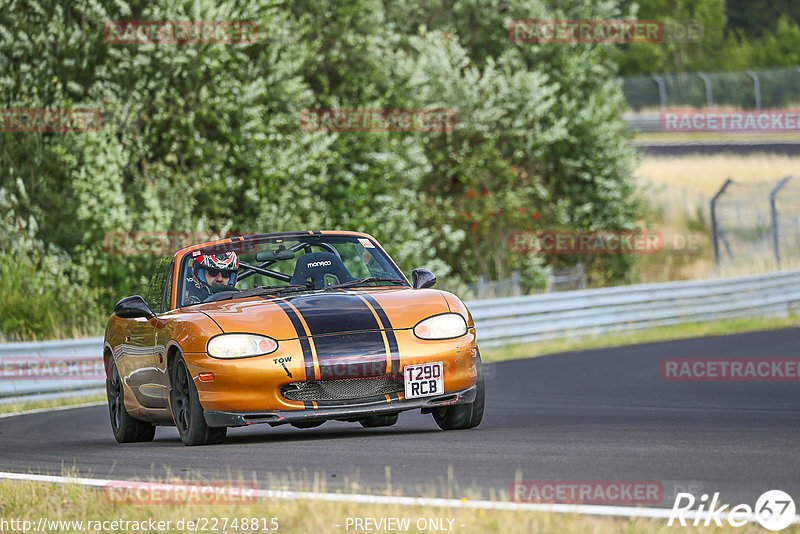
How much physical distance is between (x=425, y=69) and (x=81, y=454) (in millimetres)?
23832

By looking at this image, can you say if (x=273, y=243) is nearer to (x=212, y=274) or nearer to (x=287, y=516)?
(x=212, y=274)

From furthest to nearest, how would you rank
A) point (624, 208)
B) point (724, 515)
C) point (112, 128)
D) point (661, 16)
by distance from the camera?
point (661, 16) < point (624, 208) < point (112, 128) < point (724, 515)

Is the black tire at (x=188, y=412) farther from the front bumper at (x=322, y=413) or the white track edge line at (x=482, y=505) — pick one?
the white track edge line at (x=482, y=505)

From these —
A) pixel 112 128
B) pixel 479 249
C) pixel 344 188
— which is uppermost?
pixel 112 128

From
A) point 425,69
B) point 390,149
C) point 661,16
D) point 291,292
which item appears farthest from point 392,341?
point 661,16

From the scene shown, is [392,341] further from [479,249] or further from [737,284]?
[479,249]

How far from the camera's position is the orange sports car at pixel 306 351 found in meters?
8.08

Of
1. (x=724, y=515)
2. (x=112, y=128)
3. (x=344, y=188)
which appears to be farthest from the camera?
(x=344, y=188)

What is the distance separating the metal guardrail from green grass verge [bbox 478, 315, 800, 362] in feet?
0.47

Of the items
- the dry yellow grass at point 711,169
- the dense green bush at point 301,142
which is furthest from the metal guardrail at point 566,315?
the dry yellow grass at point 711,169

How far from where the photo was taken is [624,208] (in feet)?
114

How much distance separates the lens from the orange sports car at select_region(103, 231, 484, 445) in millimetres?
8078

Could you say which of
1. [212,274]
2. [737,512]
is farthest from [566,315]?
[737,512]

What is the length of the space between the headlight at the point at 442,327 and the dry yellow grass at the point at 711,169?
38386mm
